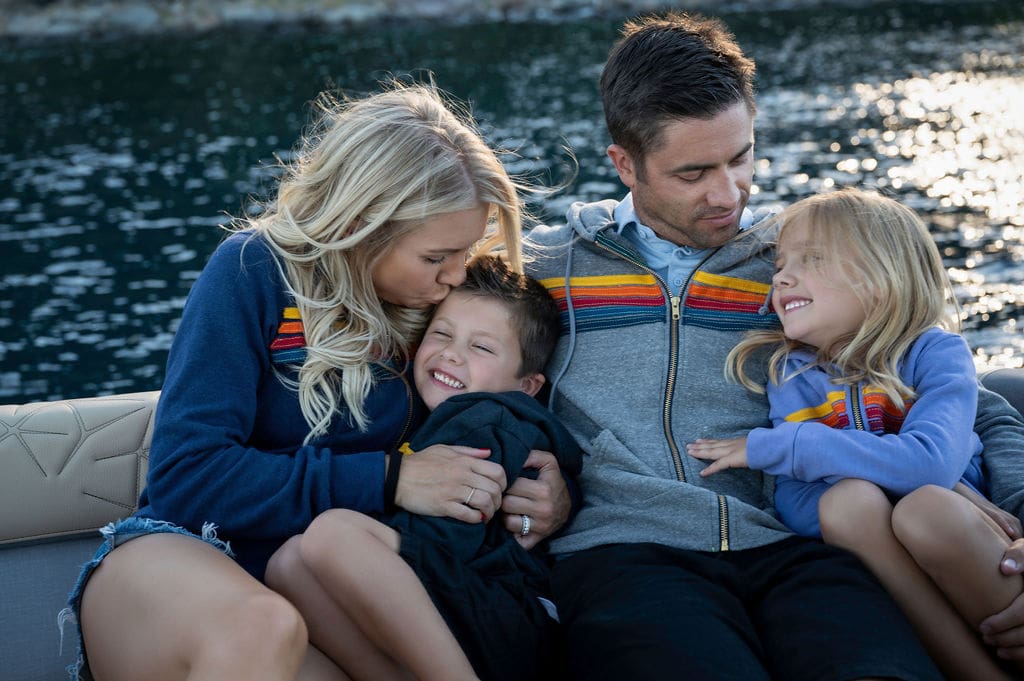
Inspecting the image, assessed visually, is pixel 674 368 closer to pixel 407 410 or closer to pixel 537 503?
pixel 537 503

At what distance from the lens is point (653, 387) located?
9.14ft

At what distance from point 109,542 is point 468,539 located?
745mm

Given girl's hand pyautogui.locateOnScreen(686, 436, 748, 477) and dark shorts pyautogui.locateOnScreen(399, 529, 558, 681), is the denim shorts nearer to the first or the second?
dark shorts pyautogui.locateOnScreen(399, 529, 558, 681)

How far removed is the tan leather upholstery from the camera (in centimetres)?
296

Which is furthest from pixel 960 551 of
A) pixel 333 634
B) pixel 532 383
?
pixel 333 634

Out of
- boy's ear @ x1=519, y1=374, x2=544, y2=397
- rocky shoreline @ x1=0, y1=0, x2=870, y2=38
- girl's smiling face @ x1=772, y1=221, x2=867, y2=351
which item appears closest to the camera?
girl's smiling face @ x1=772, y1=221, x2=867, y2=351

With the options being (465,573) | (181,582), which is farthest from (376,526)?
(181,582)

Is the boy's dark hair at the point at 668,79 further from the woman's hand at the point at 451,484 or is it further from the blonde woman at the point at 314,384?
the woman's hand at the point at 451,484

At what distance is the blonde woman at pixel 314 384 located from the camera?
2320 millimetres

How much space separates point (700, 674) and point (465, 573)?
53 cm

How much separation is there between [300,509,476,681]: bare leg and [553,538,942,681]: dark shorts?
A: 29 cm


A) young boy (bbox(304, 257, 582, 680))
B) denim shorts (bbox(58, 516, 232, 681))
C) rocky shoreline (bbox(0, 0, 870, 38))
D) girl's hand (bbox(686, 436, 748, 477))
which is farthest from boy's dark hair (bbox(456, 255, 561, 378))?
rocky shoreline (bbox(0, 0, 870, 38))

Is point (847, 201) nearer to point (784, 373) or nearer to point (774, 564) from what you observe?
point (784, 373)

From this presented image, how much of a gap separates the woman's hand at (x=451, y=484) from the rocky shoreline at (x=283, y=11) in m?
22.9
